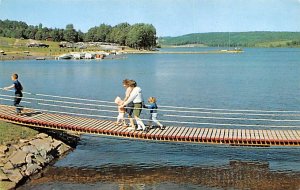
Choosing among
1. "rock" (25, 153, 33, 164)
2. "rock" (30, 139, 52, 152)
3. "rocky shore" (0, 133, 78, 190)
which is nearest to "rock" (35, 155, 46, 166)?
"rocky shore" (0, 133, 78, 190)

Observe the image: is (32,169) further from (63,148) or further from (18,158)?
(63,148)

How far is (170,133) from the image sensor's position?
2223cm

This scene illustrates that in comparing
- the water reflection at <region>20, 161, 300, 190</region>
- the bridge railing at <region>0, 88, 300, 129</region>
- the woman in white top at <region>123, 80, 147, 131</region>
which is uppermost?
the woman in white top at <region>123, 80, 147, 131</region>

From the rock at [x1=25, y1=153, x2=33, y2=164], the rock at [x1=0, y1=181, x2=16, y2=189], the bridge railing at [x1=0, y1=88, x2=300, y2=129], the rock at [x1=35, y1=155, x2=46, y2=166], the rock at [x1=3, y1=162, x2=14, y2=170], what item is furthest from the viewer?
the bridge railing at [x1=0, y1=88, x2=300, y2=129]

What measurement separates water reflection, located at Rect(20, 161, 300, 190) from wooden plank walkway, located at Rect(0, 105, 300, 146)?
1.33m

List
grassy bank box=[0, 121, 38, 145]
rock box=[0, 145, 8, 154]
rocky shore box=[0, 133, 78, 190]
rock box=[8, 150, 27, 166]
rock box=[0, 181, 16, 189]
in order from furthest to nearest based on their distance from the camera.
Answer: grassy bank box=[0, 121, 38, 145]
rock box=[0, 145, 8, 154]
rock box=[8, 150, 27, 166]
rocky shore box=[0, 133, 78, 190]
rock box=[0, 181, 16, 189]

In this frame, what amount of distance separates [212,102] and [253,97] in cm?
669

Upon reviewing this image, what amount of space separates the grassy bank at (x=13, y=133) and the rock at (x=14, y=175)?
2.44 metres

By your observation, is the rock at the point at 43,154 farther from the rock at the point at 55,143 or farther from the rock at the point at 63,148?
the rock at the point at 63,148

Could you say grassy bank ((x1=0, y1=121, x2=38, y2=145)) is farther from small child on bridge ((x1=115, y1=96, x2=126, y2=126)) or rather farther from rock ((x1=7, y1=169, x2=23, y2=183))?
small child on bridge ((x1=115, y1=96, x2=126, y2=126))

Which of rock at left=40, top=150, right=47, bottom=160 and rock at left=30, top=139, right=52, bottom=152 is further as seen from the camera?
rock at left=30, top=139, right=52, bottom=152

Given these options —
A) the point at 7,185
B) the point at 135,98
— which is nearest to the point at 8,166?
the point at 7,185

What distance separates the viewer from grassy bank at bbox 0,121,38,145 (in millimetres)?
21558

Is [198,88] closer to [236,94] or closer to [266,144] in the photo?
[236,94]
